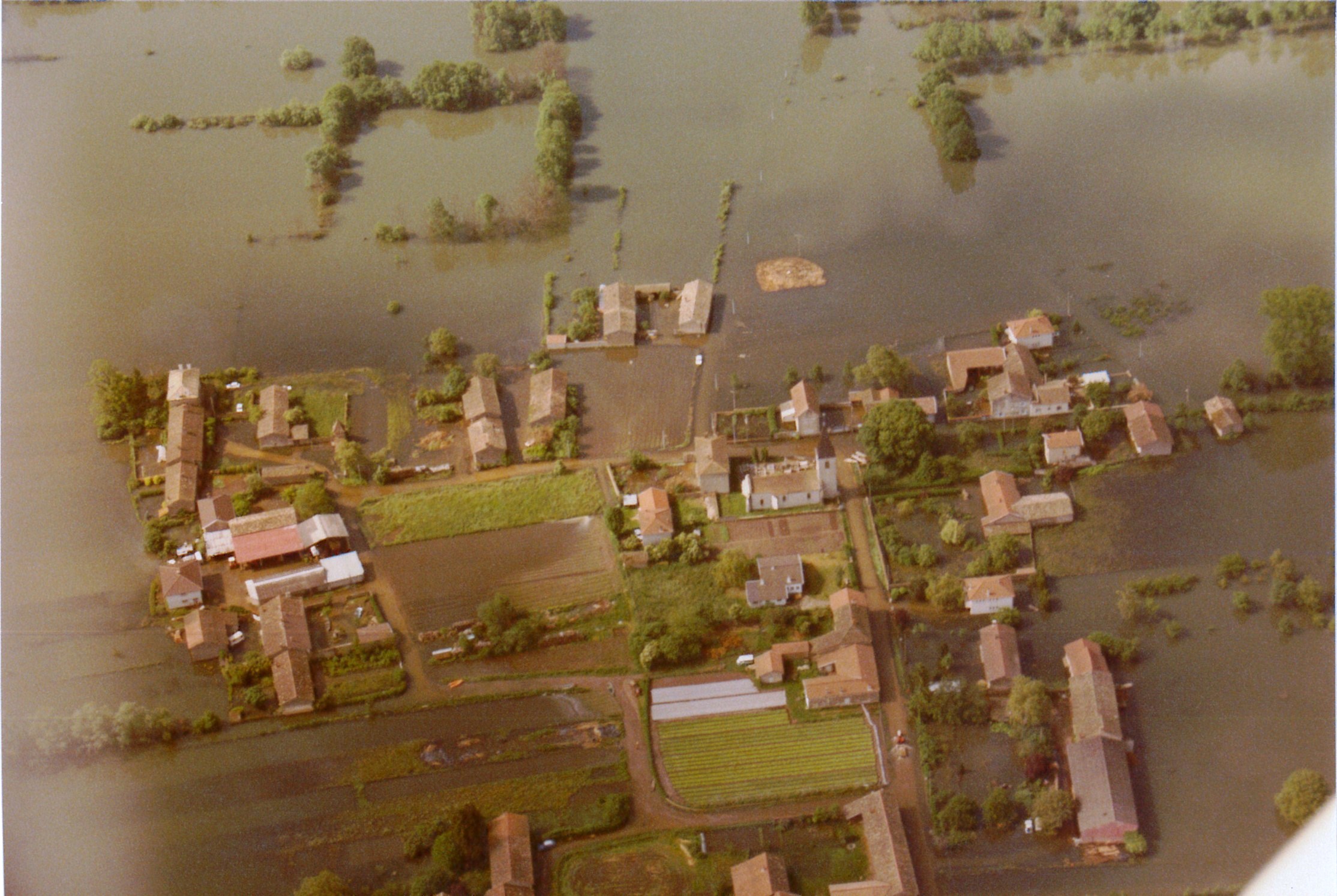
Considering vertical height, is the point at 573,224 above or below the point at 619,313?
above

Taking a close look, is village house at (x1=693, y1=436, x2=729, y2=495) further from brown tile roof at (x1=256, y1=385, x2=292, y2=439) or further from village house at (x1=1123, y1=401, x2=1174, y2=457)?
brown tile roof at (x1=256, y1=385, x2=292, y2=439)

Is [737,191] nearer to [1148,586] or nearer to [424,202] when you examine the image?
[424,202]

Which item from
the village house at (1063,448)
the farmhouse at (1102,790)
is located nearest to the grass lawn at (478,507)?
the village house at (1063,448)

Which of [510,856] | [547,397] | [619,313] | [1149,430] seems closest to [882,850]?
[510,856]

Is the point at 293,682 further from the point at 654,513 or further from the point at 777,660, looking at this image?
the point at 777,660

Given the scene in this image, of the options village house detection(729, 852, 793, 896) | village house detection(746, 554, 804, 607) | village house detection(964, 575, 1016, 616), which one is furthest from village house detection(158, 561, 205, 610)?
village house detection(964, 575, 1016, 616)

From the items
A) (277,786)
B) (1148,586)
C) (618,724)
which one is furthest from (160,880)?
(1148,586)
